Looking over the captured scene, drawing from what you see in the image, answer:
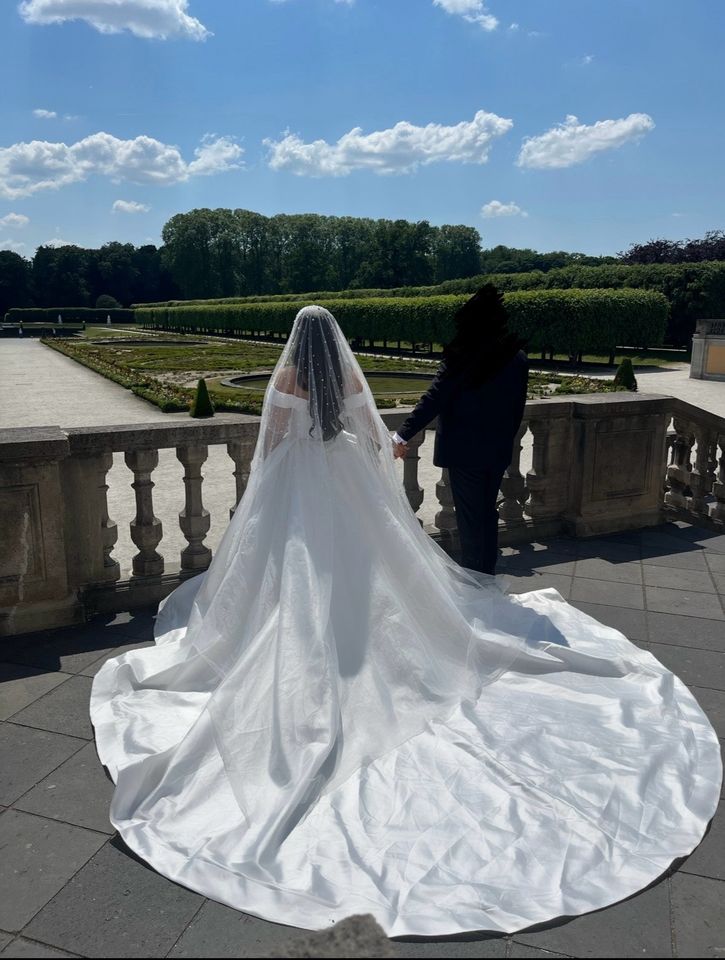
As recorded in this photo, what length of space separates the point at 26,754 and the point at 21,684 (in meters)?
0.65

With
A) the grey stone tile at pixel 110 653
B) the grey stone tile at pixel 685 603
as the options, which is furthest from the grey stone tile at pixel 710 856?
the grey stone tile at pixel 110 653

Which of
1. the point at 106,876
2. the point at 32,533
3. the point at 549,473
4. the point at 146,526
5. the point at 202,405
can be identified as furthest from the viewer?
the point at 202,405

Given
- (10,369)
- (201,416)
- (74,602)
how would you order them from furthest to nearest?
(10,369), (201,416), (74,602)

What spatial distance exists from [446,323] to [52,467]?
101 feet

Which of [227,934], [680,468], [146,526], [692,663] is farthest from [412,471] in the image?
[227,934]

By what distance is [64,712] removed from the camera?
332 cm

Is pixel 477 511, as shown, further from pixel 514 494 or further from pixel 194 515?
pixel 194 515

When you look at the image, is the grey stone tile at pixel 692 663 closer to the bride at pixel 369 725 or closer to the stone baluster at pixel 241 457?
the bride at pixel 369 725

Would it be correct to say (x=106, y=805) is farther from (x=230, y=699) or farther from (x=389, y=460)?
(x=389, y=460)

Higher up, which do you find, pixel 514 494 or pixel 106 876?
pixel 514 494

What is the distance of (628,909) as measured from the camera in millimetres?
2221

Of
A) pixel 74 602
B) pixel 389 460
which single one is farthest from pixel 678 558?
pixel 74 602

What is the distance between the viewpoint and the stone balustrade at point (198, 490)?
160 inches

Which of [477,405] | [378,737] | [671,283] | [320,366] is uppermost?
[671,283]
